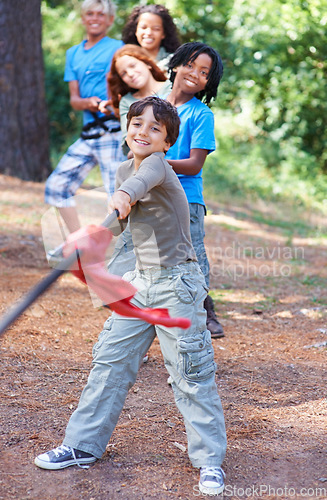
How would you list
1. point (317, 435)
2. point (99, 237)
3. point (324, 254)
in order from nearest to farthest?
point (99, 237) < point (317, 435) < point (324, 254)

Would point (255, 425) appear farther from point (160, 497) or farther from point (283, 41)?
point (283, 41)

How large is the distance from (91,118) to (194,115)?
1.58m

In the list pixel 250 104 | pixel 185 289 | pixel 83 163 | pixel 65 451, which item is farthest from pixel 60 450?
pixel 250 104

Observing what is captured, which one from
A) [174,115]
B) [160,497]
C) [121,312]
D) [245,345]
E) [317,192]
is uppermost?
[174,115]

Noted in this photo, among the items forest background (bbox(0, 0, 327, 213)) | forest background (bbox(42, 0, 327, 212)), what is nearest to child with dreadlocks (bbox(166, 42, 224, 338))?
forest background (bbox(0, 0, 327, 213))

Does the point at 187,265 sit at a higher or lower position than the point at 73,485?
higher

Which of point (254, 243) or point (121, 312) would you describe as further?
point (254, 243)

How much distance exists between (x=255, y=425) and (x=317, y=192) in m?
8.90

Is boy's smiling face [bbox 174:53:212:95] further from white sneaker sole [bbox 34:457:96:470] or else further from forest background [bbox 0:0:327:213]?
forest background [bbox 0:0:327:213]

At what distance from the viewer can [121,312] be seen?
2.08m

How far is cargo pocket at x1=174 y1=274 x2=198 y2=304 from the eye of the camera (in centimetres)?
234

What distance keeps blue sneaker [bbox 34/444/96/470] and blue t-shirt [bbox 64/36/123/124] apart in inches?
107

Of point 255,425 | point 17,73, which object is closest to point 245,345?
point 255,425

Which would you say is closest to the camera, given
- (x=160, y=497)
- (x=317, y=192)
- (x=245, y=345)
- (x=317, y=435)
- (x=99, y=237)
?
(x=99, y=237)
